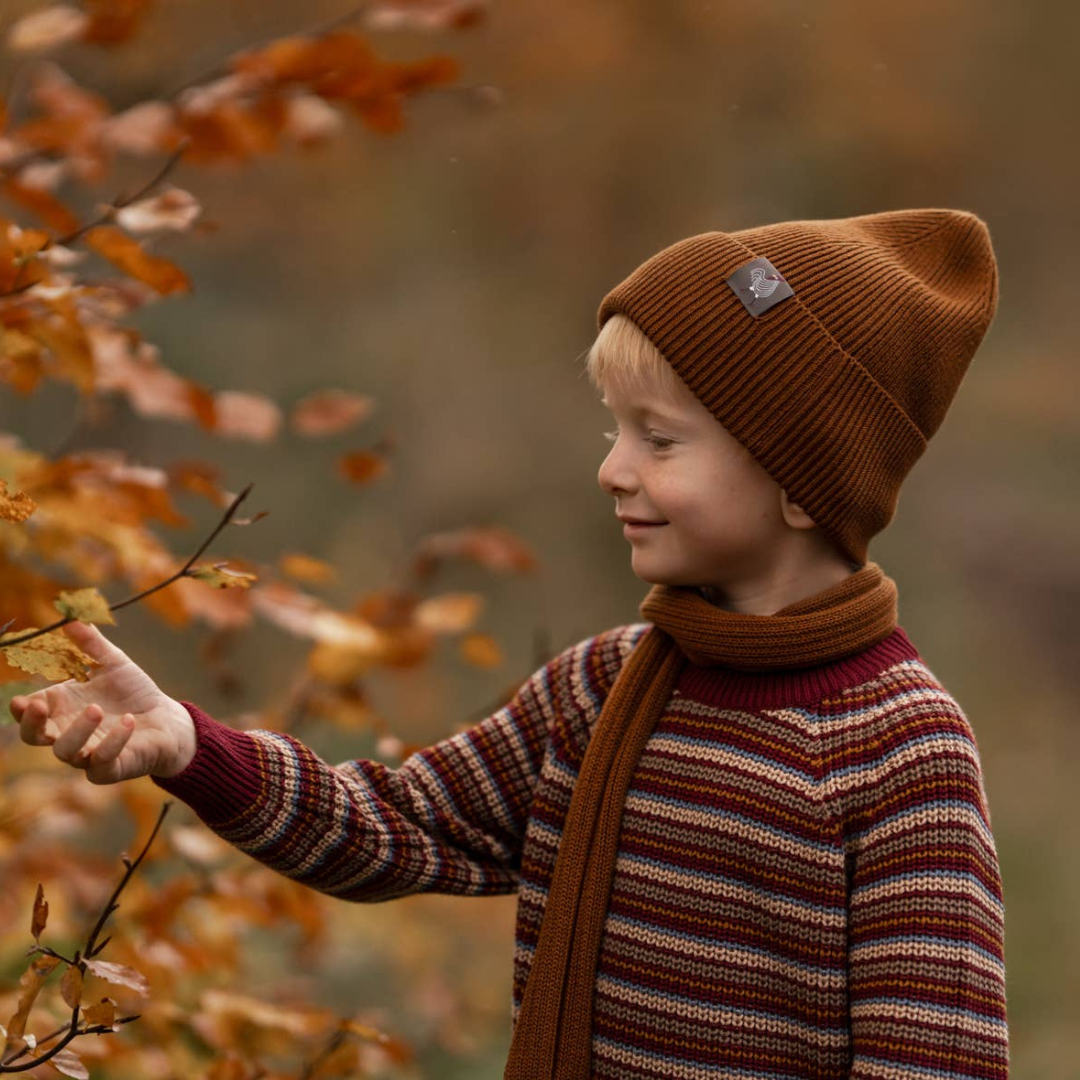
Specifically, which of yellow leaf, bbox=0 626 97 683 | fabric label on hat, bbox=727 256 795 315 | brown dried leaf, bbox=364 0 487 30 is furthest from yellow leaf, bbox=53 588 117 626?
brown dried leaf, bbox=364 0 487 30

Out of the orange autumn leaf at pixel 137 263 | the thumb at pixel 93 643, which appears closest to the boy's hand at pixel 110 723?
the thumb at pixel 93 643

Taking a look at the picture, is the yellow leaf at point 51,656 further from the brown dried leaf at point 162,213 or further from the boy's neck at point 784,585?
the boy's neck at point 784,585

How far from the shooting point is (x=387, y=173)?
4715 mm

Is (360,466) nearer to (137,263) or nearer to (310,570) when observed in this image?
A: (310,570)

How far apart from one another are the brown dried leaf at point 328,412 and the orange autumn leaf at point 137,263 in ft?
1.84

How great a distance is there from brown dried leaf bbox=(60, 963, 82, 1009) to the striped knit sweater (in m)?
0.29

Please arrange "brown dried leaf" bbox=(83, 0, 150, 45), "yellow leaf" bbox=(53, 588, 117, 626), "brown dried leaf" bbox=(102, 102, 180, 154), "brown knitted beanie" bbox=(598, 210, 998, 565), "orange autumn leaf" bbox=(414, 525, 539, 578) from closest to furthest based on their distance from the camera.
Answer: "yellow leaf" bbox=(53, 588, 117, 626) → "brown knitted beanie" bbox=(598, 210, 998, 565) → "brown dried leaf" bbox=(83, 0, 150, 45) → "brown dried leaf" bbox=(102, 102, 180, 154) → "orange autumn leaf" bbox=(414, 525, 539, 578)

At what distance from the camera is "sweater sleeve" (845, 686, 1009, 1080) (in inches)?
47.7

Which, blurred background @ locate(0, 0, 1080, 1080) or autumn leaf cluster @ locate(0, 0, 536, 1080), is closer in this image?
autumn leaf cluster @ locate(0, 0, 536, 1080)

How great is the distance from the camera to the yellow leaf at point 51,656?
91 centimetres

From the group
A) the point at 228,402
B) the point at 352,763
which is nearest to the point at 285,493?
the point at 228,402

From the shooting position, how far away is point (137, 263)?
124 cm

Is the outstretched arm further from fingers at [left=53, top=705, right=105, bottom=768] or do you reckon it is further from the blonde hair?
the blonde hair

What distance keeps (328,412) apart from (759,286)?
715 millimetres
